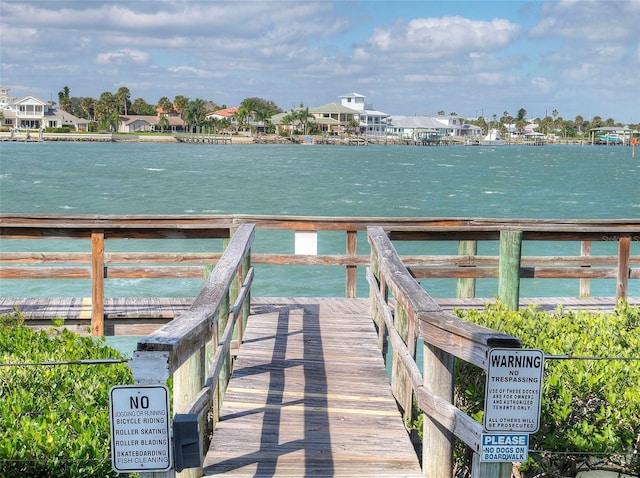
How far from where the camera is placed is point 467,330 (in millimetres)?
3318

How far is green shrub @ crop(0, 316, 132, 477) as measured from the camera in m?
3.60

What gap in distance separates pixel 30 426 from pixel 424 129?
194070 millimetres

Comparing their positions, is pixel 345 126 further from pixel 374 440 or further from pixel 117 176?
pixel 374 440

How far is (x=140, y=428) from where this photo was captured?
281 centimetres

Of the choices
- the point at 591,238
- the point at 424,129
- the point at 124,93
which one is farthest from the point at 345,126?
the point at 591,238

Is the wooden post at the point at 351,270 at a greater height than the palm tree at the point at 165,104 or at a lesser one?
lesser

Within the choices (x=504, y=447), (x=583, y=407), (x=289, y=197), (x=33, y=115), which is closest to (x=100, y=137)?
(x=33, y=115)

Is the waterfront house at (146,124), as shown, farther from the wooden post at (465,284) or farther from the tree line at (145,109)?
the wooden post at (465,284)

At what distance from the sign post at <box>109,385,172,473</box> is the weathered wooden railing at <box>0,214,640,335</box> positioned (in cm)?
495

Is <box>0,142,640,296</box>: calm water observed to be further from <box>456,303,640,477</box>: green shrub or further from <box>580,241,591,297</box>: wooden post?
<box>456,303,640,477</box>: green shrub

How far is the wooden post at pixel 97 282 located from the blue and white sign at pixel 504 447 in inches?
214

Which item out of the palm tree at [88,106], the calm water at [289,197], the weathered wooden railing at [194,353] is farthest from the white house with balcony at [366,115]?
the weathered wooden railing at [194,353]

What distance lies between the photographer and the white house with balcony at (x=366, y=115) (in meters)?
175

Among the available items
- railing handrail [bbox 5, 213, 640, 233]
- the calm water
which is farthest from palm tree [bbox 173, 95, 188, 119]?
railing handrail [bbox 5, 213, 640, 233]
